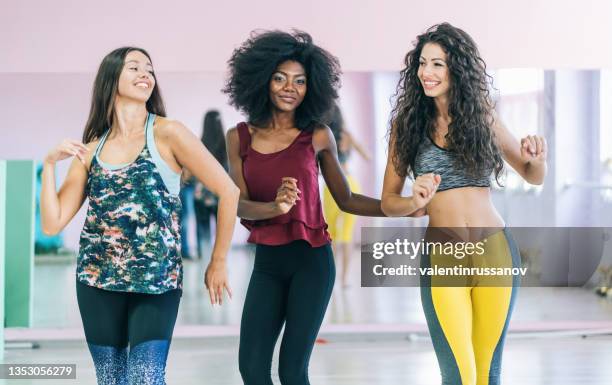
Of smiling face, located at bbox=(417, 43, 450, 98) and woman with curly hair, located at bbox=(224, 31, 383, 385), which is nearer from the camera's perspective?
smiling face, located at bbox=(417, 43, 450, 98)

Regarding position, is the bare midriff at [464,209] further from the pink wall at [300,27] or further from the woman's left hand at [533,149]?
the pink wall at [300,27]

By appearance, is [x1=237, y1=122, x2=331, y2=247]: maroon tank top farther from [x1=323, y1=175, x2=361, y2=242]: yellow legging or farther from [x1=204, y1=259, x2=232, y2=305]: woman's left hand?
[x1=323, y1=175, x2=361, y2=242]: yellow legging

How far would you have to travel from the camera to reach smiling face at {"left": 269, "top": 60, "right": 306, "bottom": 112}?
3.41 m

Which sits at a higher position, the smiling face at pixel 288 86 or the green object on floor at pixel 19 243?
the smiling face at pixel 288 86

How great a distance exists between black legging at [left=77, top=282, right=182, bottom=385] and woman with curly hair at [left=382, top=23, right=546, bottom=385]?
839 millimetres

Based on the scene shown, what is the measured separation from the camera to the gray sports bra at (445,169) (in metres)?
3.11

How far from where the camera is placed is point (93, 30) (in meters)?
6.18

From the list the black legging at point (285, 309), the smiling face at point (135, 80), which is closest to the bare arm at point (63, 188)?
the smiling face at point (135, 80)

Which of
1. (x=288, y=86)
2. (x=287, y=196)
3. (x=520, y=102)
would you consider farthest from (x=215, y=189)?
(x=520, y=102)

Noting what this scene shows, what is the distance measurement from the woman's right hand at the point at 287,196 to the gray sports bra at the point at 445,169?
426 millimetres

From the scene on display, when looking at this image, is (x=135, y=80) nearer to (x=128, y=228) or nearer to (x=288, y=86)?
(x=128, y=228)

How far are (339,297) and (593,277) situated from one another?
1.66 metres

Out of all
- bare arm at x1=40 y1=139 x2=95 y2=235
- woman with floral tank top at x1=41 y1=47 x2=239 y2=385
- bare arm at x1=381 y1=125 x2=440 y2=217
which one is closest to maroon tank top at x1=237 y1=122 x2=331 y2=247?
bare arm at x1=381 y1=125 x2=440 y2=217

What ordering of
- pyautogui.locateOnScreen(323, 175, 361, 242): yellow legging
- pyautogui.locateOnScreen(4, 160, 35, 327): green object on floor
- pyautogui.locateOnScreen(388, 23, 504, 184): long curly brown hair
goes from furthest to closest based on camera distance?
pyautogui.locateOnScreen(323, 175, 361, 242): yellow legging
pyautogui.locateOnScreen(4, 160, 35, 327): green object on floor
pyautogui.locateOnScreen(388, 23, 504, 184): long curly brown hair
